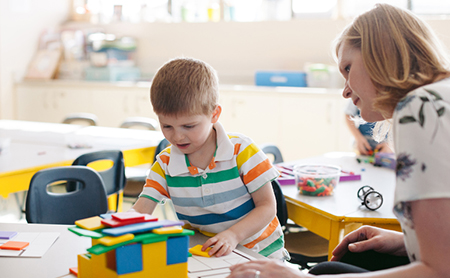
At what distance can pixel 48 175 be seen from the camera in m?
1.68

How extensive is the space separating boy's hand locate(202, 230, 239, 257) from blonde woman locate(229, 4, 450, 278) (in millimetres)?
158

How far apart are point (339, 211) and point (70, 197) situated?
37.5 inches

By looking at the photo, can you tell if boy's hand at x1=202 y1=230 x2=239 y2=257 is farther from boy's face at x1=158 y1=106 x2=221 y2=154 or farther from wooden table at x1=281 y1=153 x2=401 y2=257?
wooden table at x1=281 y1=153 x2=401 y2=257

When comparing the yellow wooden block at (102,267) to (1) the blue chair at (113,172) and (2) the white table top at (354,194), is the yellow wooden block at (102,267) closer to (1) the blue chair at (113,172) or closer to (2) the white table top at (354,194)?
(2) the white table top at (354,194)

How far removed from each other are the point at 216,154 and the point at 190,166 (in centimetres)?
8

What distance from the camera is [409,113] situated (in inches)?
30.9

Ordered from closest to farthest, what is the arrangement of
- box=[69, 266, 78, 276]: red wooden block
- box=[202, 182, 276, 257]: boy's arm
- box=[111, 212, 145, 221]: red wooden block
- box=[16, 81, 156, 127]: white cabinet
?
box=[111, 212, 145, 221]: red wooden block
box=[69, 266, 78, 276]: red wooden block
box=[202, 182, 276, 257]: boy's arm
box=[16, 81, 156, 127]: white cabinet

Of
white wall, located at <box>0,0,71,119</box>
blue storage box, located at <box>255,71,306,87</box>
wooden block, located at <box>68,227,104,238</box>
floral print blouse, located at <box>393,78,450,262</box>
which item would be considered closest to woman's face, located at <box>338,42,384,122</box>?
floral print blouse, located at <box>393,78,450,262</box>

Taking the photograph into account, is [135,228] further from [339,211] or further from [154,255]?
[339,211]

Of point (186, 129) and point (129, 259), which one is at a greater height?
point (186, 129)

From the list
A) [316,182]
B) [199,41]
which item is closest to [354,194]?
[316,182]

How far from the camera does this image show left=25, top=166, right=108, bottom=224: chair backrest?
1664 mm

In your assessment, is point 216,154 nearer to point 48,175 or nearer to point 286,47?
point 48,175

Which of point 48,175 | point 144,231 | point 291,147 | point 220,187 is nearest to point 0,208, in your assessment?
point 48,175
